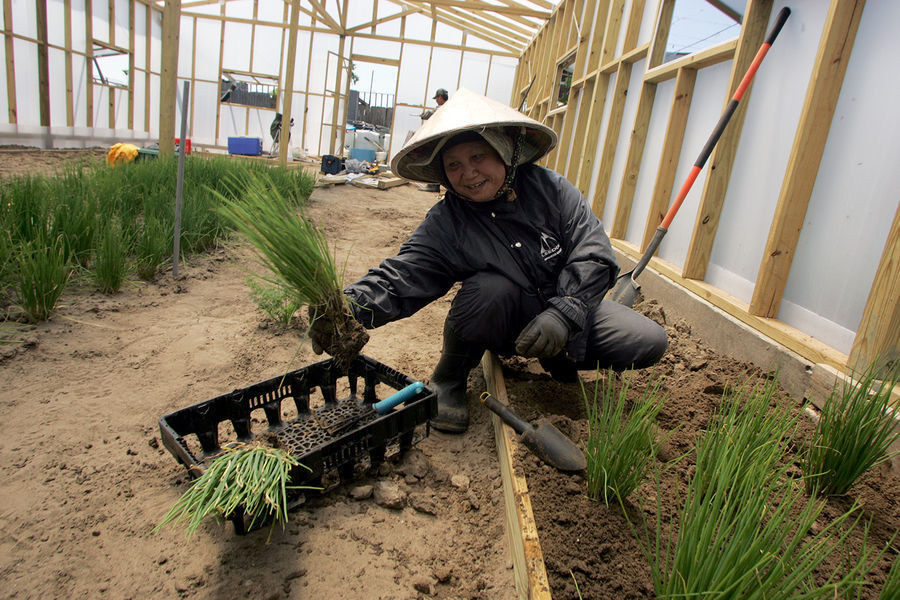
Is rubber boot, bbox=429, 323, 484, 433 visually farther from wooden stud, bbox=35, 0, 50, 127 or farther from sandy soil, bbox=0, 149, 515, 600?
wooden stud, bbox=35, 0, 50, 127

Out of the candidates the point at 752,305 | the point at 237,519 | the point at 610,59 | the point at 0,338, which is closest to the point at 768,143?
the point at 752,305

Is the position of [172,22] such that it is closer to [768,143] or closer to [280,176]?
[280,176]

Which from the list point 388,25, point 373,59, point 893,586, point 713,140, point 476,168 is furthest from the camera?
point 388,25

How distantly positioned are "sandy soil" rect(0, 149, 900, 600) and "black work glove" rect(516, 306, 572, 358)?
259 millimetres

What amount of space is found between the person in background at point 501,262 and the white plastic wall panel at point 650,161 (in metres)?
1.74

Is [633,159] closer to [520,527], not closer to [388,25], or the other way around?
[520,527]

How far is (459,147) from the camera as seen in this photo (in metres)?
1.72

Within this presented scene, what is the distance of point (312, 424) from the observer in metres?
1.61

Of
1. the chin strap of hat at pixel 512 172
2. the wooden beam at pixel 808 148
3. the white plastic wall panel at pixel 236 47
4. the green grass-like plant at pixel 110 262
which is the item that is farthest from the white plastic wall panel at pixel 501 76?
the chin strap of hat at pixel 512 172

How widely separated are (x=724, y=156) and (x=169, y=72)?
16.8 ft

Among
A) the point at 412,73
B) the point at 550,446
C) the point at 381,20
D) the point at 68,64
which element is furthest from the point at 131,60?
the point at 550,446

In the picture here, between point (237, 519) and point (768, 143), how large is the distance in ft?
8.06

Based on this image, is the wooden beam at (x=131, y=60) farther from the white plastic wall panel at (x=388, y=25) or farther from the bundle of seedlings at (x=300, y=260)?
the bundle of seedlings at (x=300, y=260)

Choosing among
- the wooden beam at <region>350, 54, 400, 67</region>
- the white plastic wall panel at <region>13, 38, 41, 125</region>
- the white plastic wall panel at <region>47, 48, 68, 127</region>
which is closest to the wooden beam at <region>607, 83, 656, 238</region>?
the white plastic wall panel at <region>13, 38, 41, 125</region>
